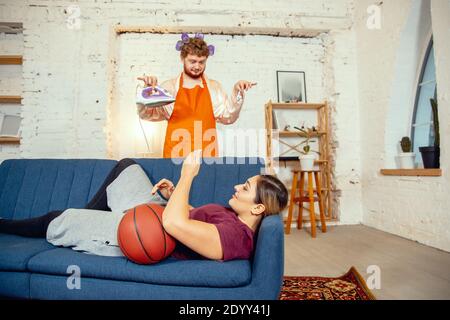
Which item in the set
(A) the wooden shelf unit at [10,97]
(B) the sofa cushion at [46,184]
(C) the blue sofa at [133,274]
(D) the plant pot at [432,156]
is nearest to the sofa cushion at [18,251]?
(C) the blue sofa at [133,274]

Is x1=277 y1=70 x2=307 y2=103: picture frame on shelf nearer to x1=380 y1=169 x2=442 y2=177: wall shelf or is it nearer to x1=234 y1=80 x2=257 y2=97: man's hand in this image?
x1=380 y1=169 x2=442 y2=177: wall shelf

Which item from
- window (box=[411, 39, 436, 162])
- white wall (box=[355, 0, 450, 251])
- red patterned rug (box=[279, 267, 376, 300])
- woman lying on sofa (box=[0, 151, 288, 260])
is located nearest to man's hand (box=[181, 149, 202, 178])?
woman lying on sofa (box=[0, 151, 288, 260])

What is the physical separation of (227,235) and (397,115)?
135 inches

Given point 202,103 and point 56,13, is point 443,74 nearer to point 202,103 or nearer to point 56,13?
point 202,103

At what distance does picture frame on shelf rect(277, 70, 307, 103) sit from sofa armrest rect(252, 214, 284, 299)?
11.6 feet

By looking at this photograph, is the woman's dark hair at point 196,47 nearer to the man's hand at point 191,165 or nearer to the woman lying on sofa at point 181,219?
the woman lying on sofa at point 181,219

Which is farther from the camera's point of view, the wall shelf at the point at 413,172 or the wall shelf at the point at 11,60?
the wall shelf at the point at 11,60

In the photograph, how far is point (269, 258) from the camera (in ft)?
3.84

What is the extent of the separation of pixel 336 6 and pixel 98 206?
173 inches

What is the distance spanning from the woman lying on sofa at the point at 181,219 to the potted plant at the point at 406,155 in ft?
8.84

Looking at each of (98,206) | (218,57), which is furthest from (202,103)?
(218,57)

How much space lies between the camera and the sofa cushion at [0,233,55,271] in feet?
4.41

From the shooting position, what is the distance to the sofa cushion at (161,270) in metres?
1.19

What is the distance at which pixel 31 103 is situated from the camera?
3.83m
